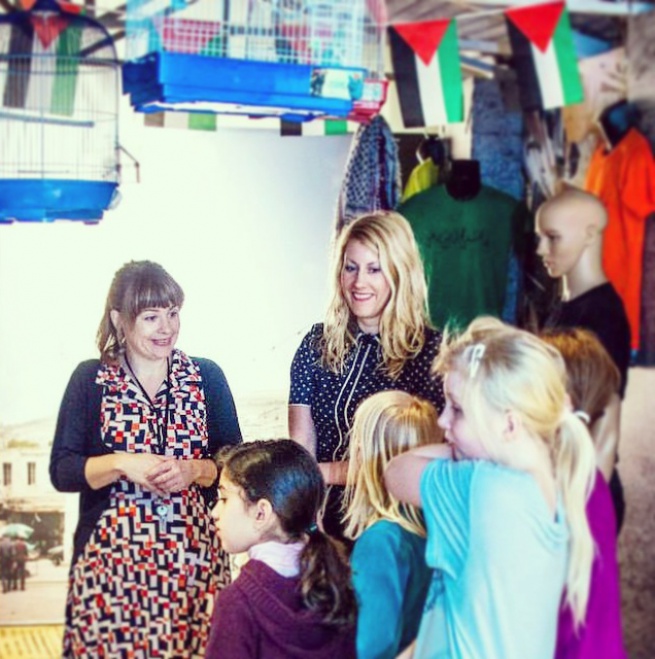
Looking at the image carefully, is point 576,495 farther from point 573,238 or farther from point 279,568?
point 573,238

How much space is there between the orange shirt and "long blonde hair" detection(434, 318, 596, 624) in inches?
23.5

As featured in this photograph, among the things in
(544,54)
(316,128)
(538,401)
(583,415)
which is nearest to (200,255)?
(316,128)

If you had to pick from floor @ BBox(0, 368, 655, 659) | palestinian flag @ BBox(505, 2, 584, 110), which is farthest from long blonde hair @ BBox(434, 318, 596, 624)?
palestinian flag @ BBox(505, 2, 584, 110)

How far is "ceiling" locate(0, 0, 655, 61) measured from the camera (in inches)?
113

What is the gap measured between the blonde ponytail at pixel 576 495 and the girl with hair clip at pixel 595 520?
0.17ft

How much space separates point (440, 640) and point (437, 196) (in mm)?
1090

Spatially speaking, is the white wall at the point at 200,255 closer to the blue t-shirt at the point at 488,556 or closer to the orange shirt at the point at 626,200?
the blue t-shirt at the point at 488,556

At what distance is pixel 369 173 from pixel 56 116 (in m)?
0.73

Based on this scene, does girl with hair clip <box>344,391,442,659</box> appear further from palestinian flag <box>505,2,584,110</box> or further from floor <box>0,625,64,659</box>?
palestinian flag <box>505,2,584,110</box>

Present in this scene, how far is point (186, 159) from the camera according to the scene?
8.46 ft

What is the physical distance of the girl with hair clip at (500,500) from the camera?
2305 millimetres

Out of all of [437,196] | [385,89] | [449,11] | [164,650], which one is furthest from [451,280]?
[164,650]

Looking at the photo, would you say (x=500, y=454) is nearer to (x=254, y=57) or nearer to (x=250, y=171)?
(x=250, y=171)

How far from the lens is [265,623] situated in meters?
2.22
